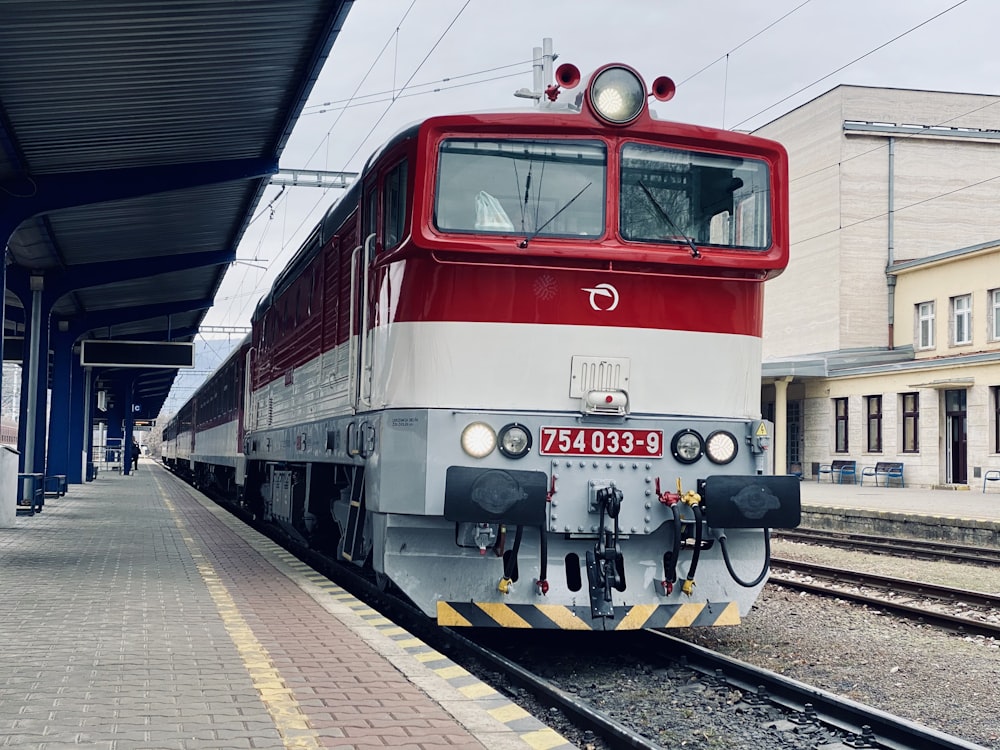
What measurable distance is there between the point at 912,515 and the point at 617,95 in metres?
13.9

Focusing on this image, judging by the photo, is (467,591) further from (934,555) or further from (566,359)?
(934,555)

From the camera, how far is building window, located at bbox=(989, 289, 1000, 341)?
106ft

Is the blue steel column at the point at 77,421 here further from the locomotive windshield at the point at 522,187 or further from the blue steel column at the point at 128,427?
the locomotive windshield at the point at 522,187

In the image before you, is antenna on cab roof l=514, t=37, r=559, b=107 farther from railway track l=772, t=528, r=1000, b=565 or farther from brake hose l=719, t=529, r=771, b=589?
brake hose l=719, t=529, r=771, b=589

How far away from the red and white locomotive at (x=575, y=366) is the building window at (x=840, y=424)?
99.3 feet

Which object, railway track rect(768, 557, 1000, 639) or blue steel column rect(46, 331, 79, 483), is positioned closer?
railway track rect(768, 557, 1000, 639)

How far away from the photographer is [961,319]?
34.2 meters

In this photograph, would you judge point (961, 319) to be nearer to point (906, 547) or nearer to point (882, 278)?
point (882, 278)

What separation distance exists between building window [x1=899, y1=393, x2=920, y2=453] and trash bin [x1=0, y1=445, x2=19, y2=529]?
25069 millimetres

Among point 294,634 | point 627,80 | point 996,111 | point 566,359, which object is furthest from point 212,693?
point 996,111

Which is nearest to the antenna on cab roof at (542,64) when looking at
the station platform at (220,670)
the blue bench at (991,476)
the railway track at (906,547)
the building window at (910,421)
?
the railway track at (906,547)

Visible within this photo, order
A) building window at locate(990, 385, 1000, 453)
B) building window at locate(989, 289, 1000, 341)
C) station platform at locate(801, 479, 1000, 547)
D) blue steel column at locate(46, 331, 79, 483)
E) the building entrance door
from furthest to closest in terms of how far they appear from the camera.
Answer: building window at locate(989, 289, 1000, 341) < the building entrance door < building window at locate(990, 385, 1000, 453) < blue steel column at locate(46, 331, 79, 483) < station platform at locate(801, 479, 1000, 547)

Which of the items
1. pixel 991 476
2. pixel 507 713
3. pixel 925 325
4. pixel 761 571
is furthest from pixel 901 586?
pixel 925 325

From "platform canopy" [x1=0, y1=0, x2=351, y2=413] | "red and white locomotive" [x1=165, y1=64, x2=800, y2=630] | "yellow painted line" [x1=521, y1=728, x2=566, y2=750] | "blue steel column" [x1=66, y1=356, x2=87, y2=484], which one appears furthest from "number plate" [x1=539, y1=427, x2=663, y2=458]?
"blue steel column" [x1=66, y1=356, x2=87, y2=484]
